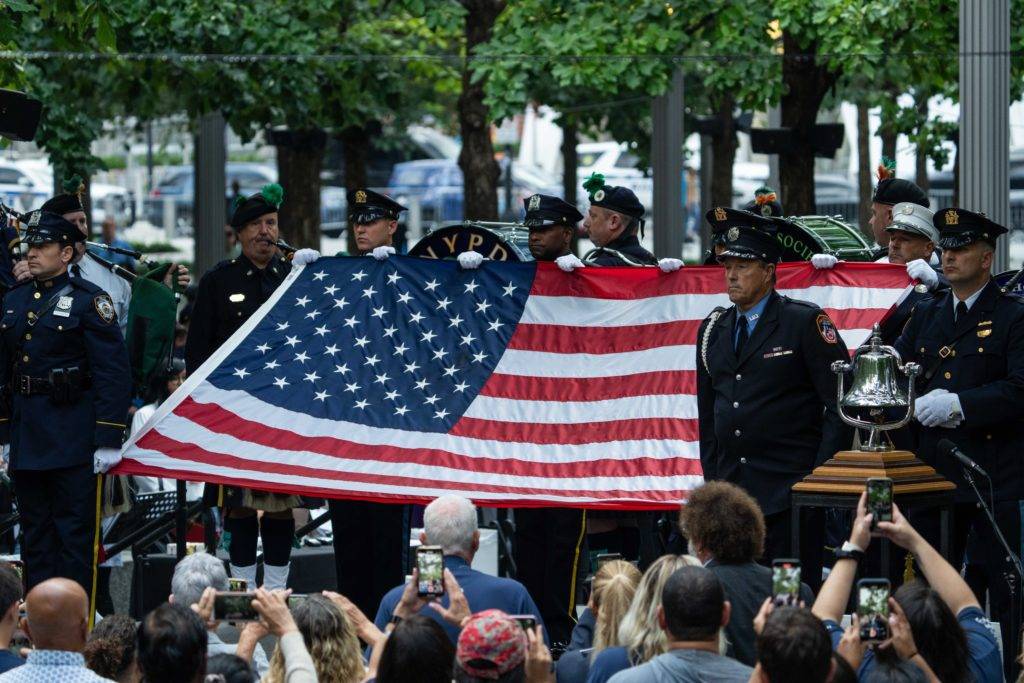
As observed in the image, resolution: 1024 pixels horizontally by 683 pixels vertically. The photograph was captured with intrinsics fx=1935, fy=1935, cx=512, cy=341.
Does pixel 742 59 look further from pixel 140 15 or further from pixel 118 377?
pixel 118 377

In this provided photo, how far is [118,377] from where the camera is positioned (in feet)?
30.8

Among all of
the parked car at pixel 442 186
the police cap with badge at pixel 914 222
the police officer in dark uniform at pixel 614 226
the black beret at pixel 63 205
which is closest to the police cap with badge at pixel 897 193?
the police cap with badge at pixel 914 222

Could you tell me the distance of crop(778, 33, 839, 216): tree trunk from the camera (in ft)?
59.2

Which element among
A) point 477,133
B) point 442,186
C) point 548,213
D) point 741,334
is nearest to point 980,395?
point 741,334

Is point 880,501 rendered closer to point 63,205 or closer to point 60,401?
point 60,401

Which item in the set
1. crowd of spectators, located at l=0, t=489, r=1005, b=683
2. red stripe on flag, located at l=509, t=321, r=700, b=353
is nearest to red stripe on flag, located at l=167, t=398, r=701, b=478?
red stripe on flag, located at l=509, t=321, r=700, b=353

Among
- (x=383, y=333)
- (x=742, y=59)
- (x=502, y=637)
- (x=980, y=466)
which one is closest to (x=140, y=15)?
(x=742, y=59)

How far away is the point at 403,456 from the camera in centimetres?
946

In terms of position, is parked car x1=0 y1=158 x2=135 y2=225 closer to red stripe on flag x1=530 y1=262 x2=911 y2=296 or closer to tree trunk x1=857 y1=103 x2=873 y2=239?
tree trunk x1=857 y1=103 x2=873 y2=239

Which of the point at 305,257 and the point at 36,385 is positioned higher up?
the point at 305,257

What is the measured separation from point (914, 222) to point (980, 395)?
1.56 m

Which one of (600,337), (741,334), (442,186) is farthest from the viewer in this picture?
(442,186)

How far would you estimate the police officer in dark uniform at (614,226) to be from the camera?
392 inches

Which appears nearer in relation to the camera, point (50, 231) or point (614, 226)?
point (50, 231)
